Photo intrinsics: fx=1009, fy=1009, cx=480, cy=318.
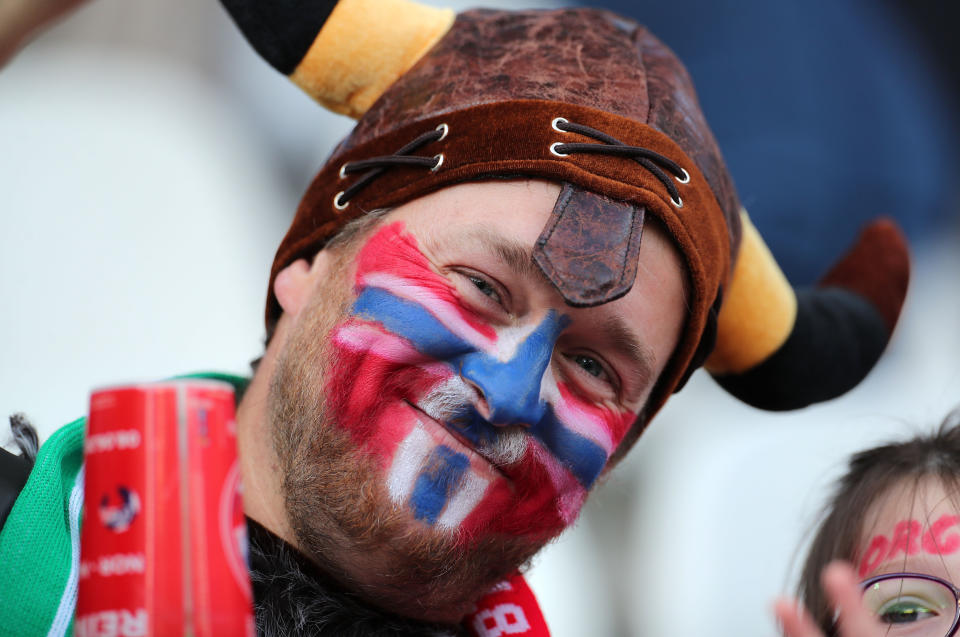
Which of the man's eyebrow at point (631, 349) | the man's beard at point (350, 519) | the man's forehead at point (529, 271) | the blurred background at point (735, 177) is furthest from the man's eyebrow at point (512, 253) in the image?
the blurred background at point (735, 177)

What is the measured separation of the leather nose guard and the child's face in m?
0.72

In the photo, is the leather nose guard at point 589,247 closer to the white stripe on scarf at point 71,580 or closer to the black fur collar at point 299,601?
the black fur collar at point 299,601

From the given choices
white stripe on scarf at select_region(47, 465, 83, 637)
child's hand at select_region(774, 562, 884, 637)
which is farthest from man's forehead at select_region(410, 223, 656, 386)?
white stripe on scarf at select_region(47, 465, 83, 637)

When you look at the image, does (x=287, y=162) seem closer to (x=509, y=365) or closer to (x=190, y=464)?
(x=509, y=365)

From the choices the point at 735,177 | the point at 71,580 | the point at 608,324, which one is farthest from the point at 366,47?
the point at 735,177

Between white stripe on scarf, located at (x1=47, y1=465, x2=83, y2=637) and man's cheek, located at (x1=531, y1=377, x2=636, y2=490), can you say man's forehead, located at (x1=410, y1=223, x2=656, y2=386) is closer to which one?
man's cheek, located at (x1=531, y1=377, x2=636, y2=490)

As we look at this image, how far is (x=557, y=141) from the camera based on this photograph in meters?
1.77

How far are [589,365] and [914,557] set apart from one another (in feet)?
2.21

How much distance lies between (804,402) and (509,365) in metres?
1.14

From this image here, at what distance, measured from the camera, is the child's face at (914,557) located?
1710 mm

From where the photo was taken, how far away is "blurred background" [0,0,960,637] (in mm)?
3256

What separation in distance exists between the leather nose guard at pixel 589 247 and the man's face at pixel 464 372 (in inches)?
1.6

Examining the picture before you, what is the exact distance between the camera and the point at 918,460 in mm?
2094

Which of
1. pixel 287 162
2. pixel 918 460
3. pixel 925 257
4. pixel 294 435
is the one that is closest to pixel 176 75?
pixel 287 162
